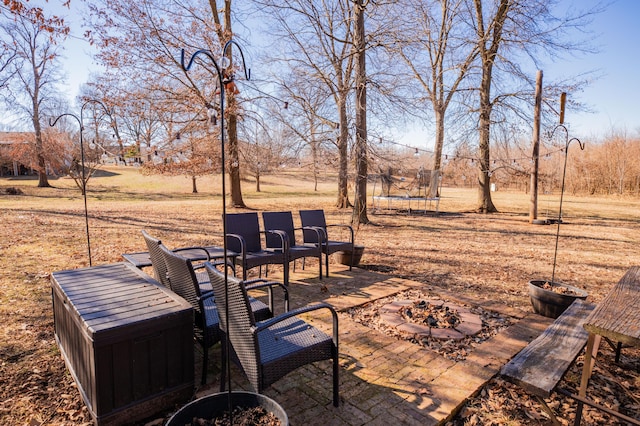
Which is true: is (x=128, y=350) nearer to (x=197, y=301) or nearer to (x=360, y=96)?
(x=197, y=301)

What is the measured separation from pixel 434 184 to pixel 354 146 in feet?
20.5

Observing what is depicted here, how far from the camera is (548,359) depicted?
222 centimetres

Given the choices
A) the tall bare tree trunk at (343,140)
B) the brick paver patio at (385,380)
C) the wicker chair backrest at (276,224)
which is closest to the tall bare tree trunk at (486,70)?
the tall bare tree trunk at (343,140)

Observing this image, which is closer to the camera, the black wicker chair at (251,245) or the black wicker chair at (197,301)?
the black wicker chair at (197,301)

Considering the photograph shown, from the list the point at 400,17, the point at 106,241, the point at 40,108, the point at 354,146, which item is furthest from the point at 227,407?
the point at 40,108

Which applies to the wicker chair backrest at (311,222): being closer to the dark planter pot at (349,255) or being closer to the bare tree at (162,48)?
the dark planter pot at (349,255)

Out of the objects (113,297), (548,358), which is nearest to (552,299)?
(548,358)

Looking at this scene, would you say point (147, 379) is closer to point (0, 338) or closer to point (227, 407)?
point (227, 407)

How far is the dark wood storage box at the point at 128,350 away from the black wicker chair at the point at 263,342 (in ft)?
0.87

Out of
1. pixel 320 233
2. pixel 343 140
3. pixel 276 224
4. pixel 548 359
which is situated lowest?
pixel 548 359

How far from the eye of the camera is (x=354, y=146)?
9141 mm

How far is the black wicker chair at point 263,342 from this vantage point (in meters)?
1.93

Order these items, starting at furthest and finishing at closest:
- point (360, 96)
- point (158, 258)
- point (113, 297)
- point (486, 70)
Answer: point (486, 70)
point (360, 96)
point (158, 258)
point (113, 297)

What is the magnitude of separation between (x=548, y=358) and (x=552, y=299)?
1.83 metres
